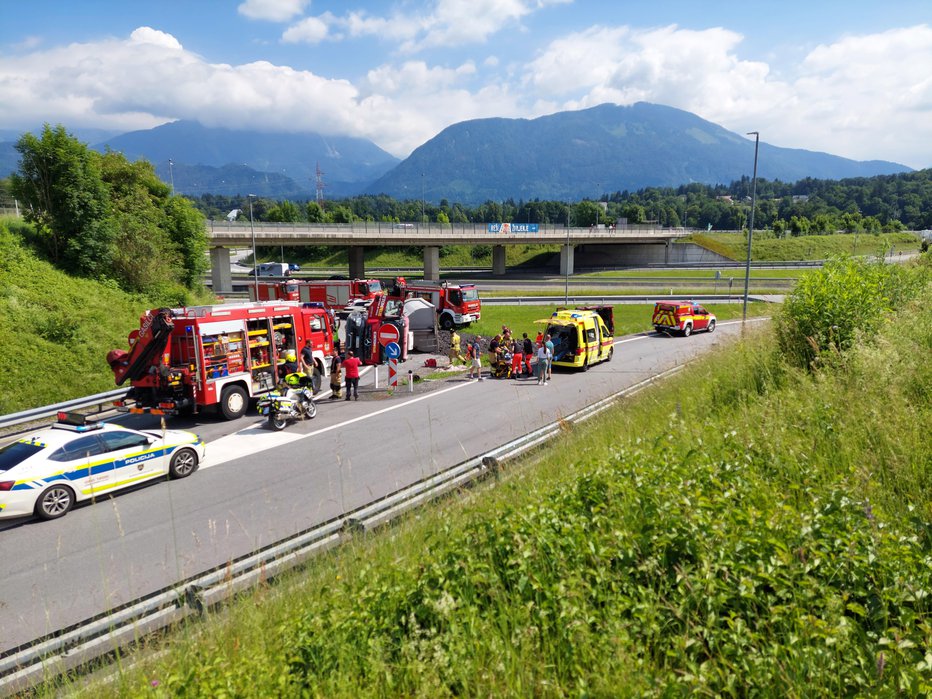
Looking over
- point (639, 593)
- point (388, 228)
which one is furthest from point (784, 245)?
point (639, 593)

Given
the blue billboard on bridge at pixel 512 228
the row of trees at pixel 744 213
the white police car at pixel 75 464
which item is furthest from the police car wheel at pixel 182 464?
the row of trees at pixel 744 213

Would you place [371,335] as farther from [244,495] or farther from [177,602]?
[177,602]

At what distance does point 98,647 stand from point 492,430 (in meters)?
9.53

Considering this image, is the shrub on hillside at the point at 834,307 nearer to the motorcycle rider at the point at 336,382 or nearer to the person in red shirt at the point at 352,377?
the person in red shirt at the point at 352,377

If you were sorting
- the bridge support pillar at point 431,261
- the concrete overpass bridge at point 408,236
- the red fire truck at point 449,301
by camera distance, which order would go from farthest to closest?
the bridge support pillar at point 431,261, the concrete overpass bridge at point 408,236, the red fire truck at point 449,301

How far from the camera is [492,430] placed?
13.5 m

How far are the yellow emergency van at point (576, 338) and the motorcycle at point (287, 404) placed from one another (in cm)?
923

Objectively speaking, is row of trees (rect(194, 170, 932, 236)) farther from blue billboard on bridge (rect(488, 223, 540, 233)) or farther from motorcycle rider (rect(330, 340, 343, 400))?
motorcycle rider (rect(330, 340, 343, 400))

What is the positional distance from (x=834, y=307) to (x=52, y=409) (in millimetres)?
16933

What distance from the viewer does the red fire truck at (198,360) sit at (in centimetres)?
1377

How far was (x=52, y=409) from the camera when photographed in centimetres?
1382

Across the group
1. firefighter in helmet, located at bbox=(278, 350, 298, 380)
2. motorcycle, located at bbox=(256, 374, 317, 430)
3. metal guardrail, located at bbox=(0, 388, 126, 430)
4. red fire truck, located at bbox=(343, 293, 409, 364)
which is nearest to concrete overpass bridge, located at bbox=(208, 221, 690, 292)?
red fire truck, located at bbox=(343, 293, 409, 364)

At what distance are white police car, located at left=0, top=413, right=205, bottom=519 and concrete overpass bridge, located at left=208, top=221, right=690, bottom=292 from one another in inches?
1541

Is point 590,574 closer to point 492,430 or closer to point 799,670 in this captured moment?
point 799,670
